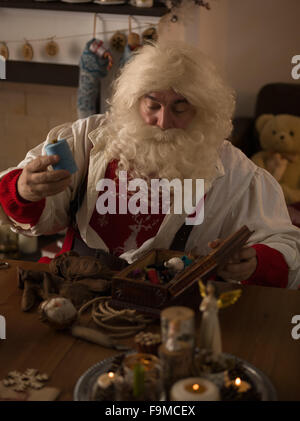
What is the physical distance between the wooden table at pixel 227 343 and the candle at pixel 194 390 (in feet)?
0.67

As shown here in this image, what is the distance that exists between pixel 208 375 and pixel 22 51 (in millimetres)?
2974

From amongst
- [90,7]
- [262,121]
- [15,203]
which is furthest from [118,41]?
[15,203]

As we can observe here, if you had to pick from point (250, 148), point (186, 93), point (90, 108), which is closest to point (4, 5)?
point (90, 108)

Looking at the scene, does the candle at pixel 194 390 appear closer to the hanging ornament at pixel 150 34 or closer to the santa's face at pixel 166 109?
the santa's face at pixel 166 109

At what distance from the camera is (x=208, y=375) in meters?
1.13

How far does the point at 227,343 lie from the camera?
1386 mm

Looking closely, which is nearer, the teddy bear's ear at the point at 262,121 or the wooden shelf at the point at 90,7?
the wooden shelf at the point at 90,7

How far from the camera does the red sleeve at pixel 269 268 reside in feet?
5.77

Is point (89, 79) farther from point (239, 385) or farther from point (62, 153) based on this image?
point (239, 385)

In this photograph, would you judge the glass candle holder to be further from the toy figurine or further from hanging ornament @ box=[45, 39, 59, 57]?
hanging ornament @ box=[45, 39, 59, 57]

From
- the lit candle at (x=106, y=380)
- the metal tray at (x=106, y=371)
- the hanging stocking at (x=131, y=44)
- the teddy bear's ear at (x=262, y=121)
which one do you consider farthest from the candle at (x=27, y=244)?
the lit candle at (x=106, y=380)

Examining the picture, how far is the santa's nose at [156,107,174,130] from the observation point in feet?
6.47

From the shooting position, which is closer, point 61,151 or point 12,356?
point 12,356
